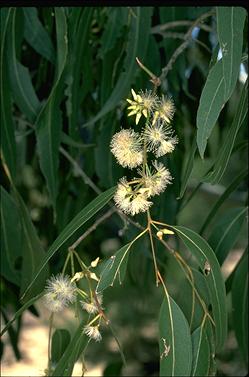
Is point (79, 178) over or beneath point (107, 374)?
over

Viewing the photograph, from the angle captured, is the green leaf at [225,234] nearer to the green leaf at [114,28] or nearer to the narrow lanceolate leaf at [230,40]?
the green leaf at [114,28]

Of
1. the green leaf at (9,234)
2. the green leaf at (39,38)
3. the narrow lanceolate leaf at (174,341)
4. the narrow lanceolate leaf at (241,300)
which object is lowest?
the narrow lanceolate leaf at (241,300)

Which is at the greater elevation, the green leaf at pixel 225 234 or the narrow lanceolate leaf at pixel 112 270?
the narrow lanceolate leaf at pixel 112 270

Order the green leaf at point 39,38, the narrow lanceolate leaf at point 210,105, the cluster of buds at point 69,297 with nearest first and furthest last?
the narrow lanceolate leaf at point 210,105 → the cluster of buds at point 69,297 → the green leaf at point 39,38

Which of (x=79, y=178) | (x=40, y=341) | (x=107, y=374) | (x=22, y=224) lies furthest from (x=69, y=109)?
(x=40, y=341)

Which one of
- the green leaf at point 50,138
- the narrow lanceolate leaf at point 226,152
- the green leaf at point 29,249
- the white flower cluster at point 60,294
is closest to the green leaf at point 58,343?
the green leaf at point 29,249

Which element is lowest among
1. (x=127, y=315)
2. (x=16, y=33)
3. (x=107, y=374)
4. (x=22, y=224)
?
(x=127, y=315)

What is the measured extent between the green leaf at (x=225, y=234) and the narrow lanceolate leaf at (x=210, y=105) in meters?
0.51

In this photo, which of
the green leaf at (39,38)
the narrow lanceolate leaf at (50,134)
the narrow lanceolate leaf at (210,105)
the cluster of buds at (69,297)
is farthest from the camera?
the green leaf at (39,38)

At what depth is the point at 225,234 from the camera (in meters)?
1.20

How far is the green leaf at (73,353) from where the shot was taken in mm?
897

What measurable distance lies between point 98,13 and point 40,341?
265 centimetres

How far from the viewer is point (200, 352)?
0.89 metres

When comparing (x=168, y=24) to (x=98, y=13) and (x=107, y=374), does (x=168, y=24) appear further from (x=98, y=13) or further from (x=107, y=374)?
(x=107, y=374)
